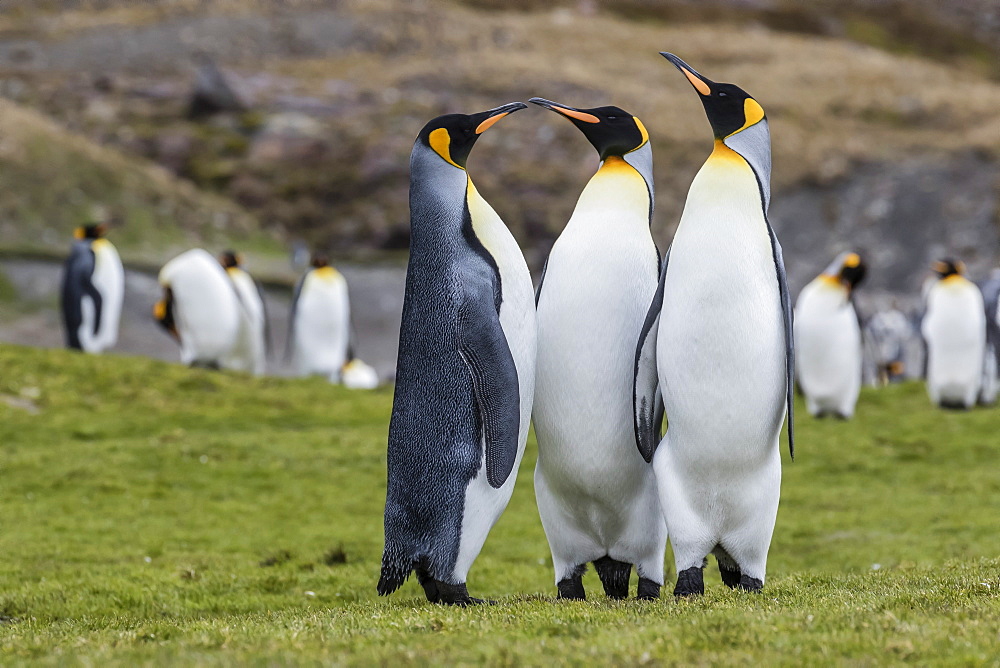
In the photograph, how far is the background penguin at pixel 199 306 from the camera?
58.4 ft

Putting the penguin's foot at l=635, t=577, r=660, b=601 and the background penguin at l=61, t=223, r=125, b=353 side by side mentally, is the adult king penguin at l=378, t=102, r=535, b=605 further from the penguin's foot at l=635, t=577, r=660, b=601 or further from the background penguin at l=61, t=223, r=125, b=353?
the background penguin at l=61, t=223, r=125, b=353

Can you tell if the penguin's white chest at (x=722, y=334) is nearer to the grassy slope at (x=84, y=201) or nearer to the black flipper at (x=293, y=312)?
the black flipper at (x=293, y=312)

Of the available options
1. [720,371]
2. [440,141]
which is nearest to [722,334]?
[720,371]

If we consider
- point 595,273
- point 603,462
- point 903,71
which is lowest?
point 603,462

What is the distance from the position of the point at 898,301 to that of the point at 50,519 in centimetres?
2805

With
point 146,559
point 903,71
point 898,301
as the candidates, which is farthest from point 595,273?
point 903,71

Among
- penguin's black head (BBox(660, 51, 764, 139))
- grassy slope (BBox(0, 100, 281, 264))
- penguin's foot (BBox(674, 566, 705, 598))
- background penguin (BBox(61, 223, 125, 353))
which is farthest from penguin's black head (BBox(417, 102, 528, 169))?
grassy slope (BBox(0, 100, 281, 264))

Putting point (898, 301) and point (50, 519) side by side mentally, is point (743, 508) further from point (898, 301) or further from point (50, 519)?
point (898, 301)

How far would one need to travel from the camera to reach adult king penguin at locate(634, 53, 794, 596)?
5531mm

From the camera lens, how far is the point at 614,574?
6.12 m

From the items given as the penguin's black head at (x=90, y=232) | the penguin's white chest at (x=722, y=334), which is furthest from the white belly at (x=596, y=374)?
the penguin's black head at (x=90, y=232)

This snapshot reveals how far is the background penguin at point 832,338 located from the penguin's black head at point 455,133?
10.5 m

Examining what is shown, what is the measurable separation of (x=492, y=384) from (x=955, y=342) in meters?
13.3

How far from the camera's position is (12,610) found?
6750 mm
